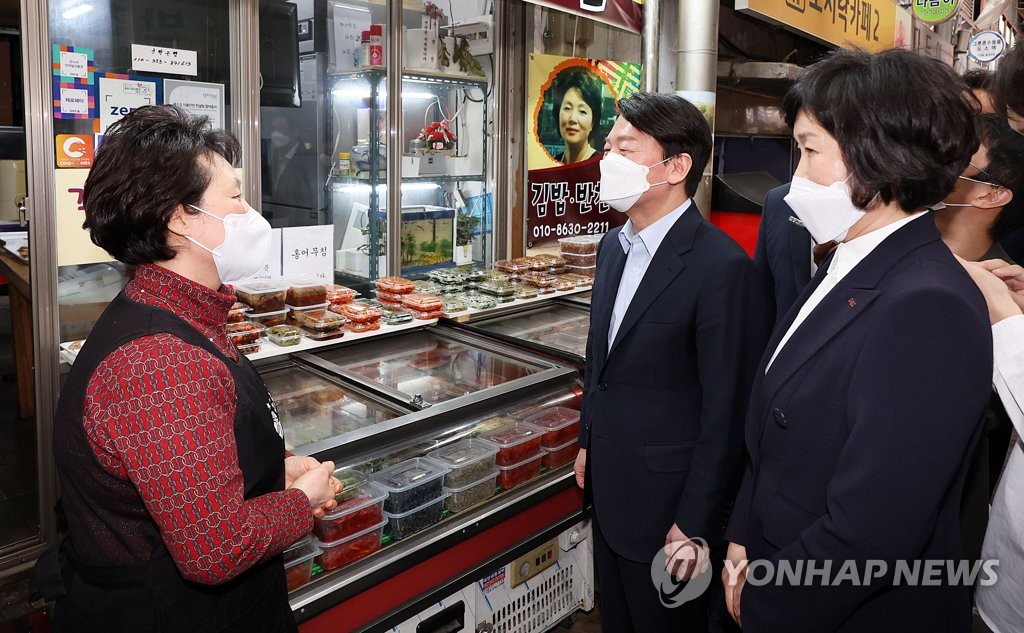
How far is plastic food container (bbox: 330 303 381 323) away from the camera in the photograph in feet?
10.6

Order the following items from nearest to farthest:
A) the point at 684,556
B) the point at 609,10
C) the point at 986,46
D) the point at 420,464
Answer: the point at 684,556, the point at 420,464, the point at 609,10, the point at 986,46

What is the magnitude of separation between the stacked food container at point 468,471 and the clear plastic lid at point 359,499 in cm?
26

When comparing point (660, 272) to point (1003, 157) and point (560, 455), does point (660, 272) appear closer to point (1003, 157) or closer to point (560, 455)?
point (1003, 157)

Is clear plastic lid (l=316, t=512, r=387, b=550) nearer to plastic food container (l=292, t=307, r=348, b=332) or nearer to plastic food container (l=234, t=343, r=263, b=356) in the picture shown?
plastic food container (l=234, t=343, r=263, b=356)

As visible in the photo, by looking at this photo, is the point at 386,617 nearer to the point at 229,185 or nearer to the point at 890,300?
the point at 229,185

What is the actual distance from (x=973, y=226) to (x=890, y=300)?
96 centimetres

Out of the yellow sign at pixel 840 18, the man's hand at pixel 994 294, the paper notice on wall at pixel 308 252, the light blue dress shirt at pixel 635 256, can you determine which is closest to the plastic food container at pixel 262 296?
the paper notice on wall at pixel 308 252

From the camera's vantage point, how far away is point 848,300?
142 centimetres

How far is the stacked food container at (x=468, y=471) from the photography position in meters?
2.52

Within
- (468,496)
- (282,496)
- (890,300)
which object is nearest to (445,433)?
(468,496)

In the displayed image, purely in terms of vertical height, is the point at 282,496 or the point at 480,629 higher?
the point at 282,496

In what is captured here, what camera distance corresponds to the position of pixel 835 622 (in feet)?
4.65

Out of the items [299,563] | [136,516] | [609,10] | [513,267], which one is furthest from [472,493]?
[609,10]

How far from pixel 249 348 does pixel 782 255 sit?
198 centimetres
